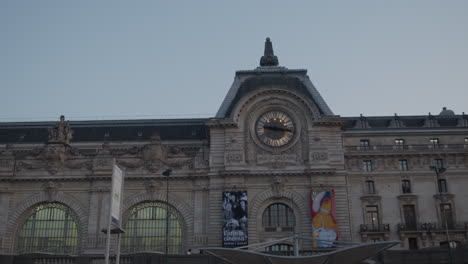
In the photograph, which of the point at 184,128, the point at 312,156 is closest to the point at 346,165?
the point at 312,156

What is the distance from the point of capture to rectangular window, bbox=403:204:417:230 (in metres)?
64.4

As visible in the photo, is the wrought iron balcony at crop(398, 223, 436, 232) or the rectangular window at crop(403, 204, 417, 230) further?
the rectangular window at crop(403, 204, 417, 230)

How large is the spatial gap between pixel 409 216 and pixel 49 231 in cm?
4319

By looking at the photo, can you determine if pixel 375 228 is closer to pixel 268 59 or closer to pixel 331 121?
→ pixel 331 121

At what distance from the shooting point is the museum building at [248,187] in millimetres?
61875

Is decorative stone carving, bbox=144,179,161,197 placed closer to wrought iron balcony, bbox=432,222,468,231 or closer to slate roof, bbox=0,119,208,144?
slate roof, bbox=0,119,208,144

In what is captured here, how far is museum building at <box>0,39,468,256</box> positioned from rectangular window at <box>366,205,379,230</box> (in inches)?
4.8

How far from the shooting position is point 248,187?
62.9m

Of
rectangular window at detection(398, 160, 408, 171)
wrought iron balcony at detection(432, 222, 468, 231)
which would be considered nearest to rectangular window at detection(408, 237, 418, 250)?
wrought iron balcony at detection(432, 222, 468, 231)

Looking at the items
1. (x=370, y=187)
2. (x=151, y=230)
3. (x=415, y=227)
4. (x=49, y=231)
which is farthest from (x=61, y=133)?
(x=415, y=227)

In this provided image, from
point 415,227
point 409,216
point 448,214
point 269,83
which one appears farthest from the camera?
point 269,83

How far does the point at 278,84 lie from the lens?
67.8 m

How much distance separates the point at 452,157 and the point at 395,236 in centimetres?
1276

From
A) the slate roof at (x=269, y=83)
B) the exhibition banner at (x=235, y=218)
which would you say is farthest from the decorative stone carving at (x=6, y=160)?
the exhibition banner at (x=235, y=218)
